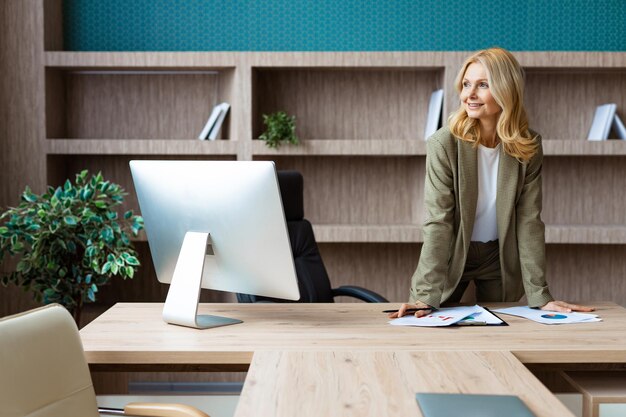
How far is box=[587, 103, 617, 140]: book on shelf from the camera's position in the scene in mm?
4047

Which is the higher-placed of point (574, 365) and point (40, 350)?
point (40, 350)

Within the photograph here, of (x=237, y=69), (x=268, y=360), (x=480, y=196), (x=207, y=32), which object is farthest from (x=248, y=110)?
(x=268, y=360)

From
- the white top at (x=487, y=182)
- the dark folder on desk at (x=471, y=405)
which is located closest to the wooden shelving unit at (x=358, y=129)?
the white top at (x=487, y=182)

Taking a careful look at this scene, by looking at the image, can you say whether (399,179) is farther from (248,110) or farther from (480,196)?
(480,196)

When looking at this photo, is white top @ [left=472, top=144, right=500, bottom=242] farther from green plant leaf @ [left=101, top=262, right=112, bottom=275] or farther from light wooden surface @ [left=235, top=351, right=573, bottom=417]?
green plant leaf @ [left=101, top=262, right=112, bottom=275]

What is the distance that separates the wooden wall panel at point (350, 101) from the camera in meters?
4.24

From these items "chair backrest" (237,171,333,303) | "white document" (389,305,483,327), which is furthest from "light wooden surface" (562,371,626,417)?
"chair backrest" (237,171,333,303)

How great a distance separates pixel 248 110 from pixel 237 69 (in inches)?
8.8

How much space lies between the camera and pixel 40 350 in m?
1.56

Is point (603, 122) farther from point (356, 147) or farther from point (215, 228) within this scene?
point (215, 228)

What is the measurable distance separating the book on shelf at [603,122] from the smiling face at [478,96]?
196 centimetres

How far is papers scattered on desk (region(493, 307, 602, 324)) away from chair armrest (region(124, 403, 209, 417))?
104 centimetres

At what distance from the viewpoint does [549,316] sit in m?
2.20

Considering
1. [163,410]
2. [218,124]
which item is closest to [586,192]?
[218,124]
